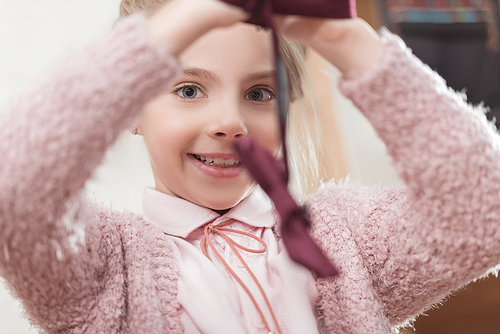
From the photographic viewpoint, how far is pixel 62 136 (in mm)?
426

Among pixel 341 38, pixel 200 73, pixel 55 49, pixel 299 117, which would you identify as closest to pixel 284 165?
pixel 341 38

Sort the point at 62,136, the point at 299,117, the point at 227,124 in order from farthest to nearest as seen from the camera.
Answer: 1. the point at 299,117
2. the point at 227,124
3. the point at 62,136

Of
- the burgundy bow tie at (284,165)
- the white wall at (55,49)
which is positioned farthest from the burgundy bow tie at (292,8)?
the white wall at (55,49)

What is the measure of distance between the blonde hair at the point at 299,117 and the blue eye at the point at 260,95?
0.41 feet

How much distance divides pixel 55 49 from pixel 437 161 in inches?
31.4

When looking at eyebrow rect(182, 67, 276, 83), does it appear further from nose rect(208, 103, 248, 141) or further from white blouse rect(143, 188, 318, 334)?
white blouse rect(143, 188, 318, 334)

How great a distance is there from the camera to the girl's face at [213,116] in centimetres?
64

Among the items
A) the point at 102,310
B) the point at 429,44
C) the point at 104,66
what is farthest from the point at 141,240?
the point at 429,44

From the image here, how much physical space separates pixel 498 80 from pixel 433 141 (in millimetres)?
1033

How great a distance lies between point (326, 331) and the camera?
63 centimetres

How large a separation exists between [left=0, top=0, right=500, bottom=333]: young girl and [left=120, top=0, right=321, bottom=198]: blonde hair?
0.14 meters

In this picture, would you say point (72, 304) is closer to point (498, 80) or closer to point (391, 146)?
point (391, 146)

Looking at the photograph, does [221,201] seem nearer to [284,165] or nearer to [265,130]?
[265,130]

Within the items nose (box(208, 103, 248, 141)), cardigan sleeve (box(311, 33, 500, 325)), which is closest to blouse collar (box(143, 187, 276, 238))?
nose (box(208, 103, 248, 141))
